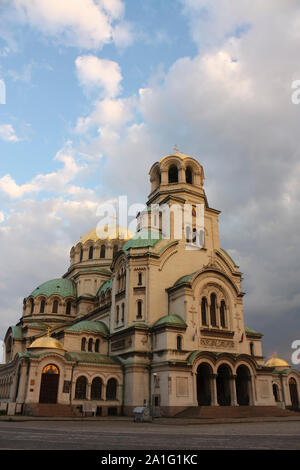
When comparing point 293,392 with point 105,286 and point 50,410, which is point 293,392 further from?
point 50,410

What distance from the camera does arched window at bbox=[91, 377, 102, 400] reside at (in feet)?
114

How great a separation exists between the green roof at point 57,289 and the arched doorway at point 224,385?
83.8ft

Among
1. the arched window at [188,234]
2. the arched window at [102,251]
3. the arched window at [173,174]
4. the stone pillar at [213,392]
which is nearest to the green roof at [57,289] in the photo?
the arched window at [102,251]

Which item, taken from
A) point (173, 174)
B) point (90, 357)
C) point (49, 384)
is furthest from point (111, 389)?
point (173, 174)

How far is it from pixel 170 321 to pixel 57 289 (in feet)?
81.5

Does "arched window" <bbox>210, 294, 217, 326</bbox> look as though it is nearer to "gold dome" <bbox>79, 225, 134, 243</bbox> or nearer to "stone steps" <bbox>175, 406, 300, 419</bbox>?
"stone steps" <bbox>175, 406, 300, 419</bbox>

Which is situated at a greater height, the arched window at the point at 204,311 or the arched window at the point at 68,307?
the arched window at the point at 68,307

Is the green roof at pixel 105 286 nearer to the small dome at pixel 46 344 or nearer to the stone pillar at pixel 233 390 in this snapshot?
the small dome at pixel 46 344

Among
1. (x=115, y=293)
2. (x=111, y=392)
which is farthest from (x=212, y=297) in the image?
(x=111, y=392)

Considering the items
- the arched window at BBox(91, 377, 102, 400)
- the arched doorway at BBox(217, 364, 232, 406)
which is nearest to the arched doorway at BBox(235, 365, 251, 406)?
the arched doorway at BBox(217, 364, 232, 406)

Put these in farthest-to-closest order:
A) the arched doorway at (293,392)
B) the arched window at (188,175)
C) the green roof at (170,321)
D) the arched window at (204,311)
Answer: the arched window at (188,175), the arched doorway at (293,392), the arched window at (204,311), the green roof at (170,321)

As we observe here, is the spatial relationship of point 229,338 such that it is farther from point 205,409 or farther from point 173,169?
point 173,169

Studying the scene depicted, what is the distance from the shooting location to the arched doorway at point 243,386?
36.5m

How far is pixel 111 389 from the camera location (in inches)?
1410
